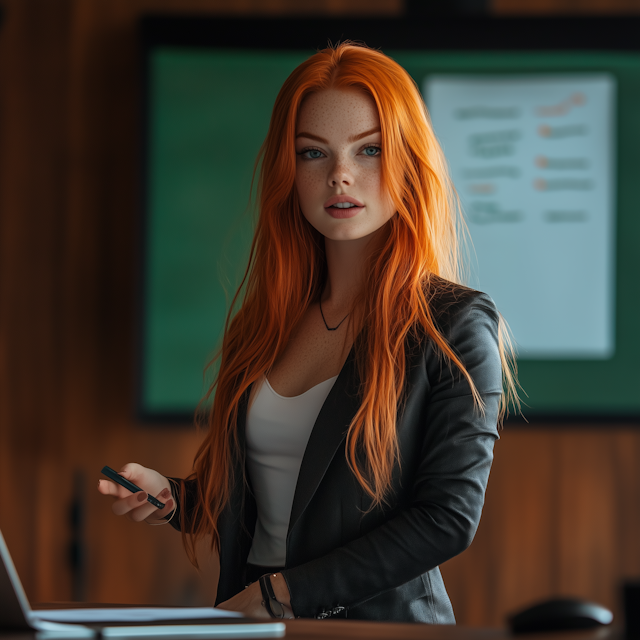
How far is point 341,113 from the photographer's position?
114 cm

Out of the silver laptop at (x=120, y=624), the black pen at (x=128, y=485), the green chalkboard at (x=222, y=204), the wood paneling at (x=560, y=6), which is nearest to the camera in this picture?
the silver laptop at (x=120, y=624)

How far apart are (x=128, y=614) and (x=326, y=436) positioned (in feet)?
1.17

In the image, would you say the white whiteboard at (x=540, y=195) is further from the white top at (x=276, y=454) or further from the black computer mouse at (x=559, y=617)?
the black computer mouse at (x=559, y=617)

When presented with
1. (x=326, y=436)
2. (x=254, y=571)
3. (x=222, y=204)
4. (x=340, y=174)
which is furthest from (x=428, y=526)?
(x=222, y=204)

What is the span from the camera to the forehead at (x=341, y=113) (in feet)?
3.71

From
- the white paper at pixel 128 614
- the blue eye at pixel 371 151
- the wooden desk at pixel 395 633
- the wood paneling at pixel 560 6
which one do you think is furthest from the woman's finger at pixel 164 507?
the wood paneling at pixel 560 6

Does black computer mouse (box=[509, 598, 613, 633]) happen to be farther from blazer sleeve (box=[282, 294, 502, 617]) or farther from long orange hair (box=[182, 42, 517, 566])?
long orange hair (box=[182, 42, 517, 566])

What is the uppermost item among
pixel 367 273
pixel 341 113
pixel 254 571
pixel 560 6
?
pixel 560 6

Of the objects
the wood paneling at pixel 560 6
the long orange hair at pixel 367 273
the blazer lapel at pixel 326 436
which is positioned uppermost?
the wood paneling at pixel 560 6

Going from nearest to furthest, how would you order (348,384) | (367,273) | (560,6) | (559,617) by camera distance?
(559,617) → (348,384) → (367,273) → (560,6)

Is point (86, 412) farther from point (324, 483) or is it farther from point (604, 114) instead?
point (604, 114)

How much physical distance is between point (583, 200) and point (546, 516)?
3.25 ft

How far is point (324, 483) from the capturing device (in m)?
1.06

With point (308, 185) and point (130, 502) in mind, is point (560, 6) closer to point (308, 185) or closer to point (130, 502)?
point (308, 185)
